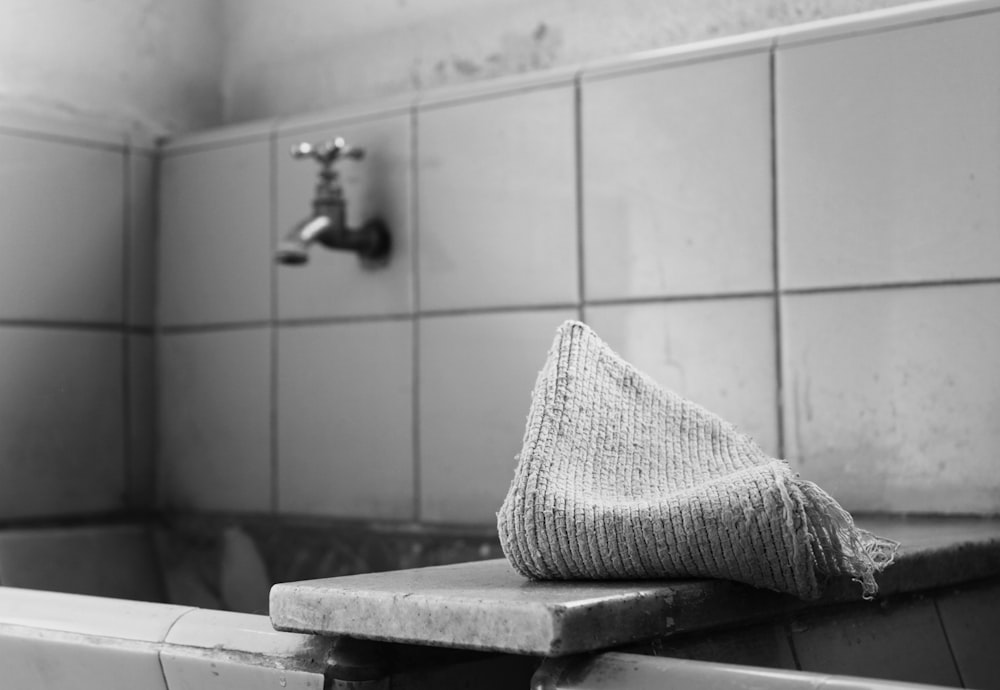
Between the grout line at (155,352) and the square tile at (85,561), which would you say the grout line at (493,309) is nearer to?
the grout line at (155,352)

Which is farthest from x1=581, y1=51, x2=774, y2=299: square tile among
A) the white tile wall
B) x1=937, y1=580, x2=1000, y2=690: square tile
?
x1=937, y1=580, x2=1000, y2=690: square tile

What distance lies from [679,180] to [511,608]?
2.31 ft

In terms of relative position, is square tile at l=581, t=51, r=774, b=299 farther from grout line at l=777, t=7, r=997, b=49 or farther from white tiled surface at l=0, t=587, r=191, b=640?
white tiled surface at l=0, t=587, r=191, b=640

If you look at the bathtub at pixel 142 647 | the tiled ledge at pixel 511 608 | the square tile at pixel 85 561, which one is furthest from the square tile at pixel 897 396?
the square tile at pixel 85 561

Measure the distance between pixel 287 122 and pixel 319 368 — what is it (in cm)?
30

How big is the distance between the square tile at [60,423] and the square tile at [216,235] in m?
0.11

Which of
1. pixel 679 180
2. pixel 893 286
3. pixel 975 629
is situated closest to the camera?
pixel 975 629

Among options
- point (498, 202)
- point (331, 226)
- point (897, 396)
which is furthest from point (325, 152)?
point (897, 396)

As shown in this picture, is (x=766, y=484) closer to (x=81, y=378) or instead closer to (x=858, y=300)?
(x=858, y=300)

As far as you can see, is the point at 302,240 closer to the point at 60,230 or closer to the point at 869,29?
the point at 60,230

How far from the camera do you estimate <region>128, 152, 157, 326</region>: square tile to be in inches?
60.9

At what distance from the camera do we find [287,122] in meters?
1.47

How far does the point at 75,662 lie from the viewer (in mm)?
738

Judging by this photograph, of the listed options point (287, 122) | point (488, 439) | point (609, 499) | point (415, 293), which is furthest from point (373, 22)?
point (609, 499)
